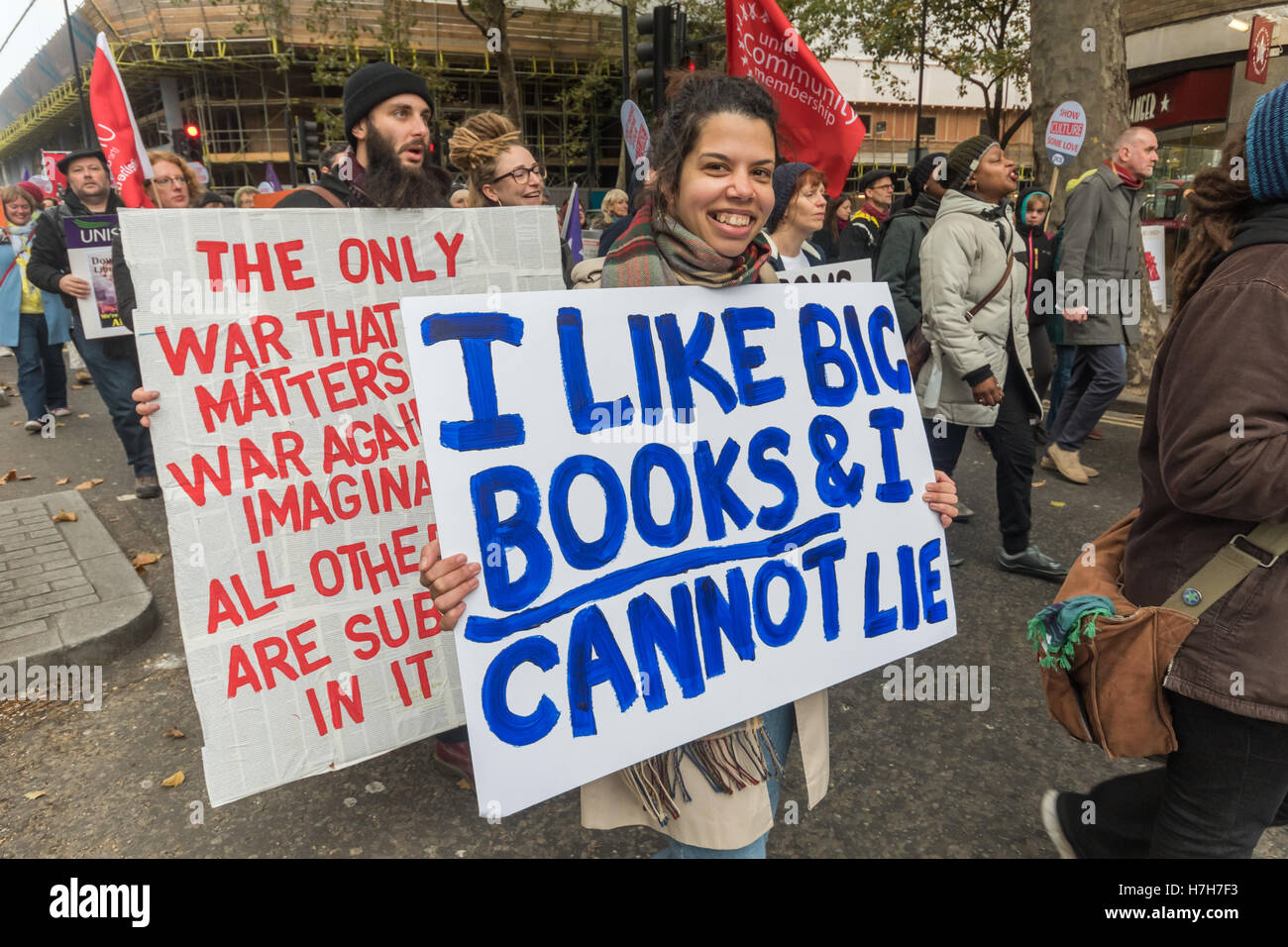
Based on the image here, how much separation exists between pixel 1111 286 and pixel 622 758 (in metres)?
5.40

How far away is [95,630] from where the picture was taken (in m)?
3.54

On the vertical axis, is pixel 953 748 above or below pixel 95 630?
below

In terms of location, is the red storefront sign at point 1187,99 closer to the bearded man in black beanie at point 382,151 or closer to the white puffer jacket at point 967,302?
the white puffer jacket at point 967,302

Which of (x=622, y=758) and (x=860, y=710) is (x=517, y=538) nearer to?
(x=622, y=758)

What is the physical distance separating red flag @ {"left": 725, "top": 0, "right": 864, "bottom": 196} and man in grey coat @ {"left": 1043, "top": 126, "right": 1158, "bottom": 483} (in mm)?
2521

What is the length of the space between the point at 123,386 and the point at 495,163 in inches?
141

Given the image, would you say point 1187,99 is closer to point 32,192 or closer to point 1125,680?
point 1125,680

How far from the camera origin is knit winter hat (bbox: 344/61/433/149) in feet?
9.18

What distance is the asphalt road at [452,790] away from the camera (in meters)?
2.47

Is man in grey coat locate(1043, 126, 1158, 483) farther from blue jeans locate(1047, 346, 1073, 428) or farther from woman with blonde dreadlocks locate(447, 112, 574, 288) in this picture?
woman with blonde dreadlocks locate(447, 112, 574, 288)

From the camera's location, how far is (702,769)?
156 cm

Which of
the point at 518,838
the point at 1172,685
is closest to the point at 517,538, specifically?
the point at 1172,685

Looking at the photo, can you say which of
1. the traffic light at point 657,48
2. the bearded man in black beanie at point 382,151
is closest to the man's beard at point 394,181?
the bearded man in black beanie at point 382,151

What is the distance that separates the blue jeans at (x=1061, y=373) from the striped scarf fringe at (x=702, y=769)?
5322 millimetres
